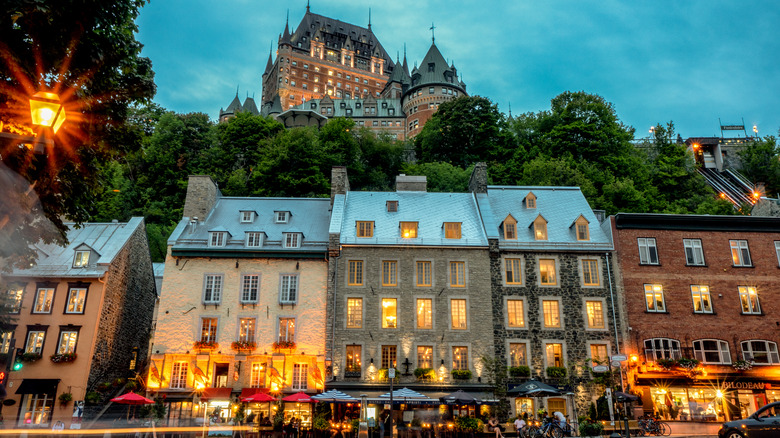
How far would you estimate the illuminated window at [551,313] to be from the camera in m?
34.5

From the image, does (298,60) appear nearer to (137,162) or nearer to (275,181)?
(137,162)

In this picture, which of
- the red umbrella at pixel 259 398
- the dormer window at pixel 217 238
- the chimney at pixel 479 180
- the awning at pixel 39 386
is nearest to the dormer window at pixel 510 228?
the chimney at pixel 479 180

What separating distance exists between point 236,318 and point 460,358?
Result: 13343 mm

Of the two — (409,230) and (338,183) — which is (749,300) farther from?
(338,183)

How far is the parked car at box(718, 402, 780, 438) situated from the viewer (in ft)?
64.2

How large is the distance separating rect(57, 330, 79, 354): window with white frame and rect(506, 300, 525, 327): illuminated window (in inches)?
991

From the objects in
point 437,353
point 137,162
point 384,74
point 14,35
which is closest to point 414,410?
point 437,353

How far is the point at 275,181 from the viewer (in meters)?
56.9

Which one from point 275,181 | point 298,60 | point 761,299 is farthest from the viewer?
point 298,60

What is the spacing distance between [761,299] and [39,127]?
3895 centimetres

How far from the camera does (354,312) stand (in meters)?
34.4

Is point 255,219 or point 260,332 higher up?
point 255,219

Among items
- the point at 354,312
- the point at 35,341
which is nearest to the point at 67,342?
the point at 35,341

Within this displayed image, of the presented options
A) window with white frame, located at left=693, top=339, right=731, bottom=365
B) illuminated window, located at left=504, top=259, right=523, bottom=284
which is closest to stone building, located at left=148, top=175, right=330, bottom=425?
illuminated window, located at left=504, top=259, right=523, bottom=284
